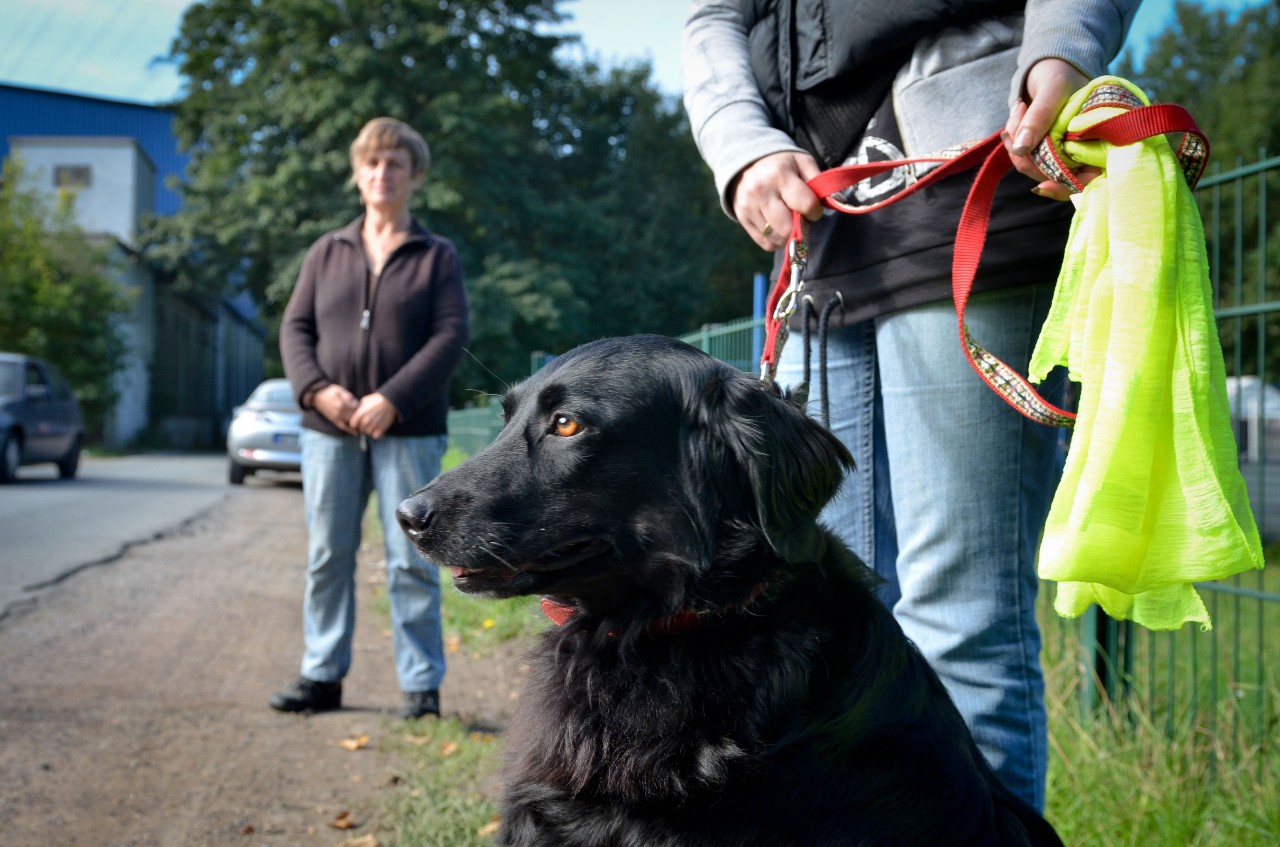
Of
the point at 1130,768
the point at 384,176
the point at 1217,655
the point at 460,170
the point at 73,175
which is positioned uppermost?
the point at 73,175

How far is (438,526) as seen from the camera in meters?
1.76

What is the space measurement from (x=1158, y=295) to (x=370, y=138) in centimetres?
352

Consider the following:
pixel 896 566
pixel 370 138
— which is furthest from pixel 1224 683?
pixel 370 138

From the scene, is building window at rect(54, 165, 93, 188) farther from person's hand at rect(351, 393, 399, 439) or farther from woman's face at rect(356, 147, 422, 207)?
person's hand at rect(351, 393, 399, 439)

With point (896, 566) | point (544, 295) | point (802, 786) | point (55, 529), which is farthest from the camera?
point (544, 295)

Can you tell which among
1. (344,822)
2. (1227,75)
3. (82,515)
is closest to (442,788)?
(344,822)

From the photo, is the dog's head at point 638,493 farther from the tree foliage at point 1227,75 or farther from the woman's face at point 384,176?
the tree foliage at point 1227,75

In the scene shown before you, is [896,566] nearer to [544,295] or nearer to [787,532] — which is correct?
[787,532]

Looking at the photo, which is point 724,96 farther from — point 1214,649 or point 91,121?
point 91,121

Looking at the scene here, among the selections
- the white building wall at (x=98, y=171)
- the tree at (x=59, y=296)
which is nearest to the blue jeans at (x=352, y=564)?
the tree at (x=59, y=296)

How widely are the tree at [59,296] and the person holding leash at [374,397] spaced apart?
2375 cm

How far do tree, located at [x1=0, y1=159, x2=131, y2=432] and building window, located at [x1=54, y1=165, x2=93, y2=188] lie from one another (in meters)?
5.40

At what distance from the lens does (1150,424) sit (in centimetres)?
139

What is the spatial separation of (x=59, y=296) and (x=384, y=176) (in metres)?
24.0
